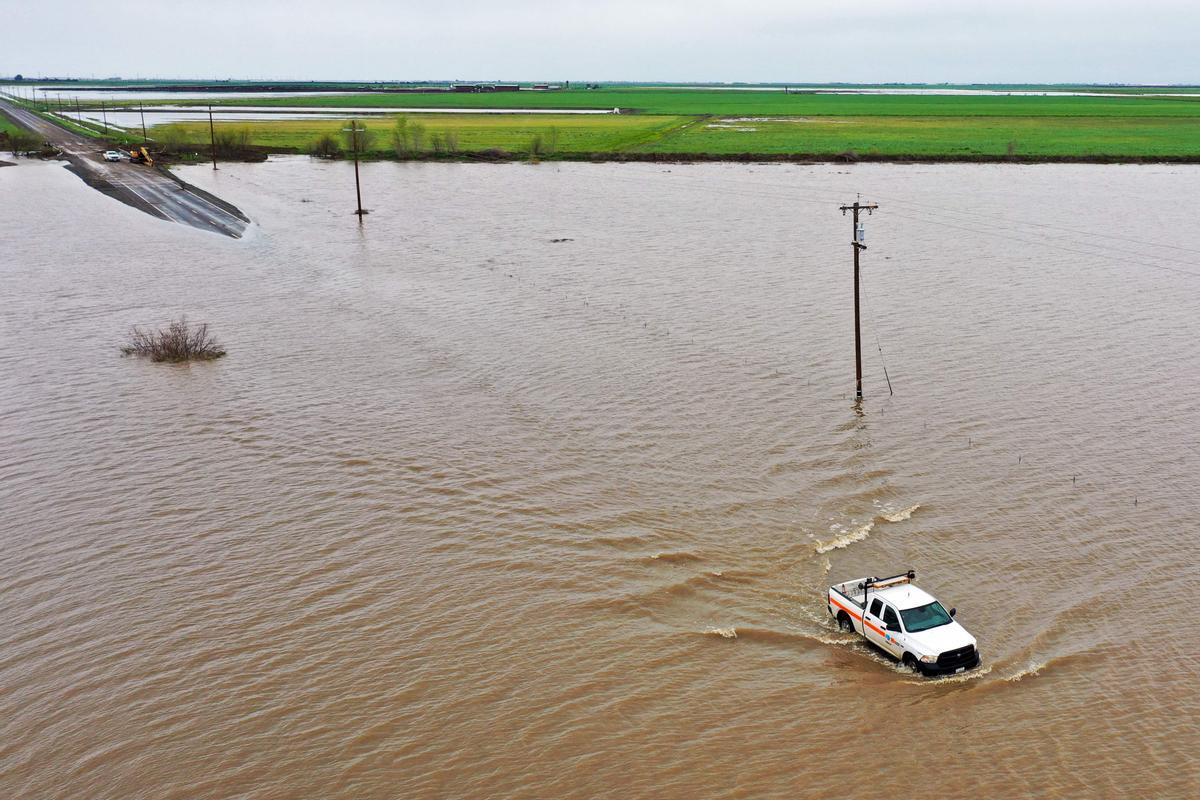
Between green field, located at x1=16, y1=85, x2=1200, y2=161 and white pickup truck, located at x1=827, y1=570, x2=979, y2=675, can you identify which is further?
green field, located at x1=16, y1=85, x2=1200, y2=161

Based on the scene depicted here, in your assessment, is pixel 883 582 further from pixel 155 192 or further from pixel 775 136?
pixel 775 136

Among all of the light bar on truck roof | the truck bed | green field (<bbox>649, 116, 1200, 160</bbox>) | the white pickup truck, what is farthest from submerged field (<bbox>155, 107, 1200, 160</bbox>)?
the white pickup truck

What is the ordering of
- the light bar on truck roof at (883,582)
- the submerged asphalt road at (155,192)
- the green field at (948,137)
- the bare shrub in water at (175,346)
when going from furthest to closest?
the green field at (948,137)
the submerged asphalt road at (155,192)
the bare shrub in water at (175,346)
the light bar on truck roof at (883,582)

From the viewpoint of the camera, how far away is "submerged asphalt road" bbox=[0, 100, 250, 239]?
2857 inches

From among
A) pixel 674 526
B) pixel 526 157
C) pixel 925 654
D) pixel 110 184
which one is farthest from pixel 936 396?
pixel 526 157

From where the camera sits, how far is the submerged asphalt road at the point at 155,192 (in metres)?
72.6

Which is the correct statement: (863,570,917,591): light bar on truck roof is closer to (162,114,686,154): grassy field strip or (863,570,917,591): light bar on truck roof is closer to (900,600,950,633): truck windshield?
(900,600,950,633): truck windshield

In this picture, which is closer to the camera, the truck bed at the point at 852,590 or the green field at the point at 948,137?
the truck bed at the point at 852,590

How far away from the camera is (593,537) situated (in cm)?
2344

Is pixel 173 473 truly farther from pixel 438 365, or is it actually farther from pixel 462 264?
pixel 462 264

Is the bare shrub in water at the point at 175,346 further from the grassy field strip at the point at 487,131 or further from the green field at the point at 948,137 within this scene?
the grassy field strip at the point at 487,131

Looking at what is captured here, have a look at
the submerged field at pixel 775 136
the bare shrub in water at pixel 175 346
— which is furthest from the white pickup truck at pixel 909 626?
the submerged field at pixel 775 136

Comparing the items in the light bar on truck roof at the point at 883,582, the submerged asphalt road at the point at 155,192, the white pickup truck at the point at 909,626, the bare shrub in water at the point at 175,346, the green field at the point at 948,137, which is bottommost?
the white pickup truck at the point at 909,626

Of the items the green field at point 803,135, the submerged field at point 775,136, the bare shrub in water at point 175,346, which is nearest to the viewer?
the bare shrub in water at point 175,346
